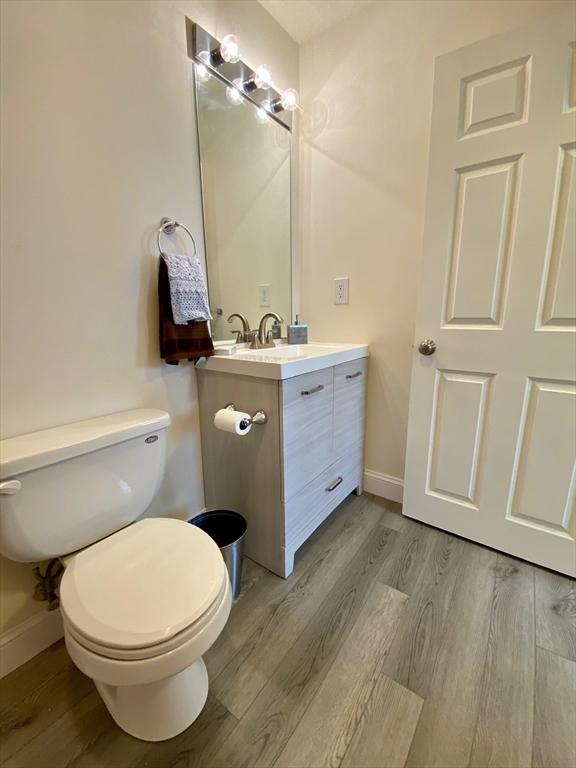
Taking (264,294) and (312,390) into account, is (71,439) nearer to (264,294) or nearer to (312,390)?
(312,390)

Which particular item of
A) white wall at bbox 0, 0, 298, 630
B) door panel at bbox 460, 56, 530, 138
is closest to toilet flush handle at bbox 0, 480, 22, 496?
white wall at bbox 0, 0, 298, 630

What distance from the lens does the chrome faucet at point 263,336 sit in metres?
1.67

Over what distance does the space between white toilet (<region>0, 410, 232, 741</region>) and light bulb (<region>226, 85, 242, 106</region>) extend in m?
1.45

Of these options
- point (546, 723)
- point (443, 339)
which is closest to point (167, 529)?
point (546, 723)

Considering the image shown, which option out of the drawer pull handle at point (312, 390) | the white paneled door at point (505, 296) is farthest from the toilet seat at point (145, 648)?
the white paneled door at point (505, 296)

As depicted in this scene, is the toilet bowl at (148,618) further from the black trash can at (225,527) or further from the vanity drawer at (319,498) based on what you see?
the vanity drawer at (319,498)

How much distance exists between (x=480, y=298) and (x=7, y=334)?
1618 mm

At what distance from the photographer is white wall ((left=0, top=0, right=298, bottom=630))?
2.95ft

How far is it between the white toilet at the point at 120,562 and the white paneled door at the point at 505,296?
118cm

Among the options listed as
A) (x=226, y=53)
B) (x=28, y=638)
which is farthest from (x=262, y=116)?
(x=28, y=638)

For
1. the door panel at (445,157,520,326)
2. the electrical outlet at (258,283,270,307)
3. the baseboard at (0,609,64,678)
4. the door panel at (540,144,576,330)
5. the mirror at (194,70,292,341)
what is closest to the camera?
the baseboard at (0,609,64,678)

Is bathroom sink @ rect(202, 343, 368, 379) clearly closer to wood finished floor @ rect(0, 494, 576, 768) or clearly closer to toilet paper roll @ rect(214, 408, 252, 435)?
toilet paper roll @ rect(214, 408, 252, 435)

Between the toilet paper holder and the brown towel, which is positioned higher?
the brown towel

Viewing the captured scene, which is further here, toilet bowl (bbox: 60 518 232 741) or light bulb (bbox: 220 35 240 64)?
light bulb (bbox: 220 35 240 64)
